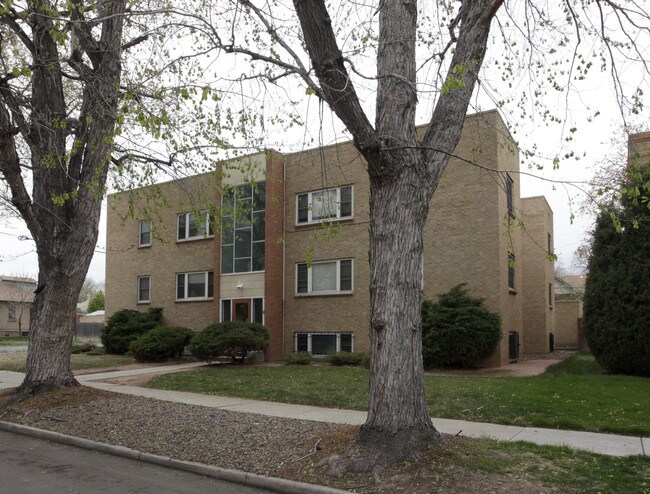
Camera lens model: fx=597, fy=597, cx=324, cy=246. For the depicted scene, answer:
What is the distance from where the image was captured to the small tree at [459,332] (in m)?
17.0

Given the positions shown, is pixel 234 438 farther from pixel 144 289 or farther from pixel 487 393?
pixel 144 289

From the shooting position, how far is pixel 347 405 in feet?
37.0

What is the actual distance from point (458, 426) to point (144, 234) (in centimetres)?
2229

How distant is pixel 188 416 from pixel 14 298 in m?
55.4

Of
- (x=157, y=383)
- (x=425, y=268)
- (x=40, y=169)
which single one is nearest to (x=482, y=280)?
(x=425, y=268)

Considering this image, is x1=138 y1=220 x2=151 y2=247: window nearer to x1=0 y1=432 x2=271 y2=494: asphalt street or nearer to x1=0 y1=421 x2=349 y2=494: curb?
x1=0 y1=421 x2=349 y2=494: curb

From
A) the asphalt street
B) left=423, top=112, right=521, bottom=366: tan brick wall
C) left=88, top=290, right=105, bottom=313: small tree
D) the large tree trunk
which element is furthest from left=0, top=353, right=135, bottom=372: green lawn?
left=88, top=290, right=105, bottom=313: small tree

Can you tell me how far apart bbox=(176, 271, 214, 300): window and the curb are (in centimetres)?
1524

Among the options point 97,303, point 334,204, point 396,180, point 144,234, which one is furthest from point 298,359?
point 97,303

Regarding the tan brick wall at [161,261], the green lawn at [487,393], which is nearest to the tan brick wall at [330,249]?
the green lawn at [487,393]

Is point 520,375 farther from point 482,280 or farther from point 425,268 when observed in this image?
point 425,268

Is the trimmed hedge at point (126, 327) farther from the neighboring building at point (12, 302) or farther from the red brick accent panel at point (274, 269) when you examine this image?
the neighboring building at point (12, 302)

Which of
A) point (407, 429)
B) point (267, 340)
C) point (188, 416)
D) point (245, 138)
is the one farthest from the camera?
point (267, 340)

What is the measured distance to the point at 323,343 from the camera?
21.4 m
